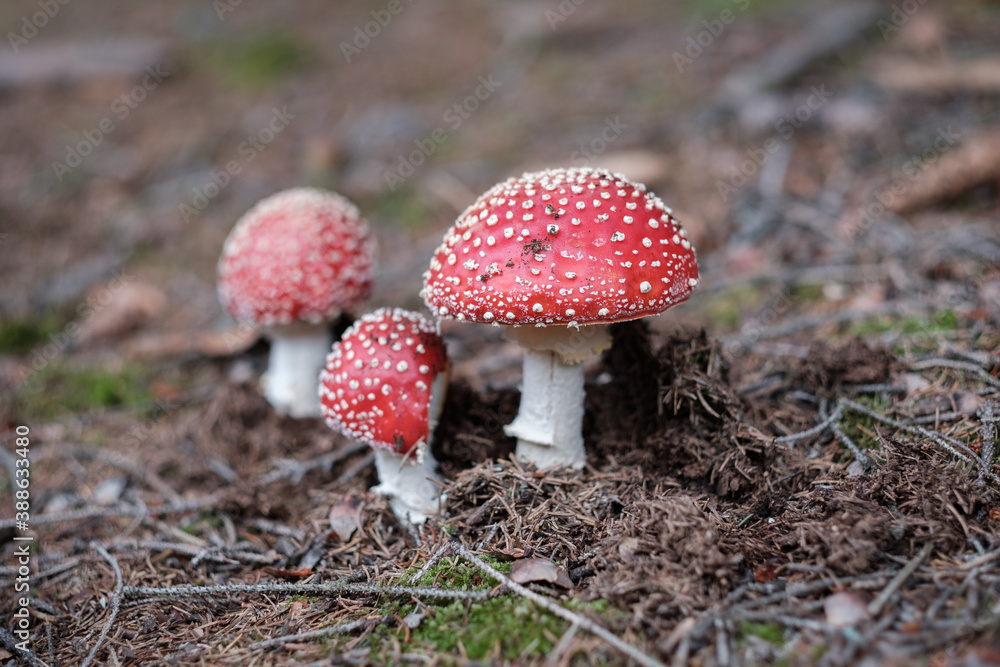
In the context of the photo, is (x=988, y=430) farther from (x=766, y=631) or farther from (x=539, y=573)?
(x=539, y=573)

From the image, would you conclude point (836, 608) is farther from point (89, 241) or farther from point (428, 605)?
point (89, 241)

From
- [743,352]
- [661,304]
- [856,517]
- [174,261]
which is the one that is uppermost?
[661,304]

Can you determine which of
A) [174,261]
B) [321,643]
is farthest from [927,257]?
[174,261]

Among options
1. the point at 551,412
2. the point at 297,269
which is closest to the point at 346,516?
the point at 551,412

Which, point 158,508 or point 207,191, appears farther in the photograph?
point 207,191

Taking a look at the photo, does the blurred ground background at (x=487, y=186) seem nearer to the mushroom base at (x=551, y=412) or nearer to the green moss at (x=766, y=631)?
the green moss at (x=766, y=631)

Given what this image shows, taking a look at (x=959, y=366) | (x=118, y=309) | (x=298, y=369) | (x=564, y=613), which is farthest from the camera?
(x=118, y=309)
